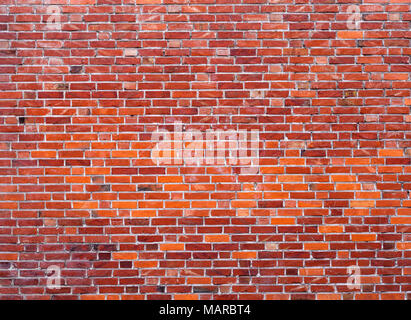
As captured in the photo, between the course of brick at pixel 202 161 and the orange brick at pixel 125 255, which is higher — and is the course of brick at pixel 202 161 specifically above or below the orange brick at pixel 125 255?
above

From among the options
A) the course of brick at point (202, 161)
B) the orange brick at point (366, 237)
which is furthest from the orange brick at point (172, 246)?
the orange brick at point (366, 237)

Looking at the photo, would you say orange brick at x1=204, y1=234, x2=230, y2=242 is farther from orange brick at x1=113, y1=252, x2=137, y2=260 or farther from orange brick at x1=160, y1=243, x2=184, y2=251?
orange brick at x1=113, y1=252, x2=137, y2=260

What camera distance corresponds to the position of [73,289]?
1808mm

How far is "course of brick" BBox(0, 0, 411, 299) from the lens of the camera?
5.89ft

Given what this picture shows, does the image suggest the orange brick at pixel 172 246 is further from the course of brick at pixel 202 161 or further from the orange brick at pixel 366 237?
the orange brick at pixel 366 237

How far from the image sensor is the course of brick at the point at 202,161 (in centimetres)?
179

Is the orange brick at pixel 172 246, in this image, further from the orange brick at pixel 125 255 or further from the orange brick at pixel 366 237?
the orange brick at pixel 366 237

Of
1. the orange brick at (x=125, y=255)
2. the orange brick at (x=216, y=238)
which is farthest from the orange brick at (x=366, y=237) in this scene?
the orange brick at (x=125, y=255)

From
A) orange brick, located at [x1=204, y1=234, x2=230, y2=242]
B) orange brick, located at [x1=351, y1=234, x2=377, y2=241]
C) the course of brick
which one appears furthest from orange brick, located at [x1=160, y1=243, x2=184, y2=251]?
orange brick, located at [x1=351, y1=234, x2=377, y2=241]

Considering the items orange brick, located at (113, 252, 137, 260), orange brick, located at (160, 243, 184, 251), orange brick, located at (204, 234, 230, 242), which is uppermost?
orange brick, located at (204, 234, 230, 242)

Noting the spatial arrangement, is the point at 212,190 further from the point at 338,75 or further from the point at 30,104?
the point at 30,104

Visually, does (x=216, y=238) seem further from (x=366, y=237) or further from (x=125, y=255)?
(x=366, y=237)

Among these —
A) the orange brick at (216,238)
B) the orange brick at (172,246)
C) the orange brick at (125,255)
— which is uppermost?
the orange brick at (216,238)

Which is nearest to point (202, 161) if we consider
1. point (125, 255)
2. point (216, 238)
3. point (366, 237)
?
point (216, 238)
